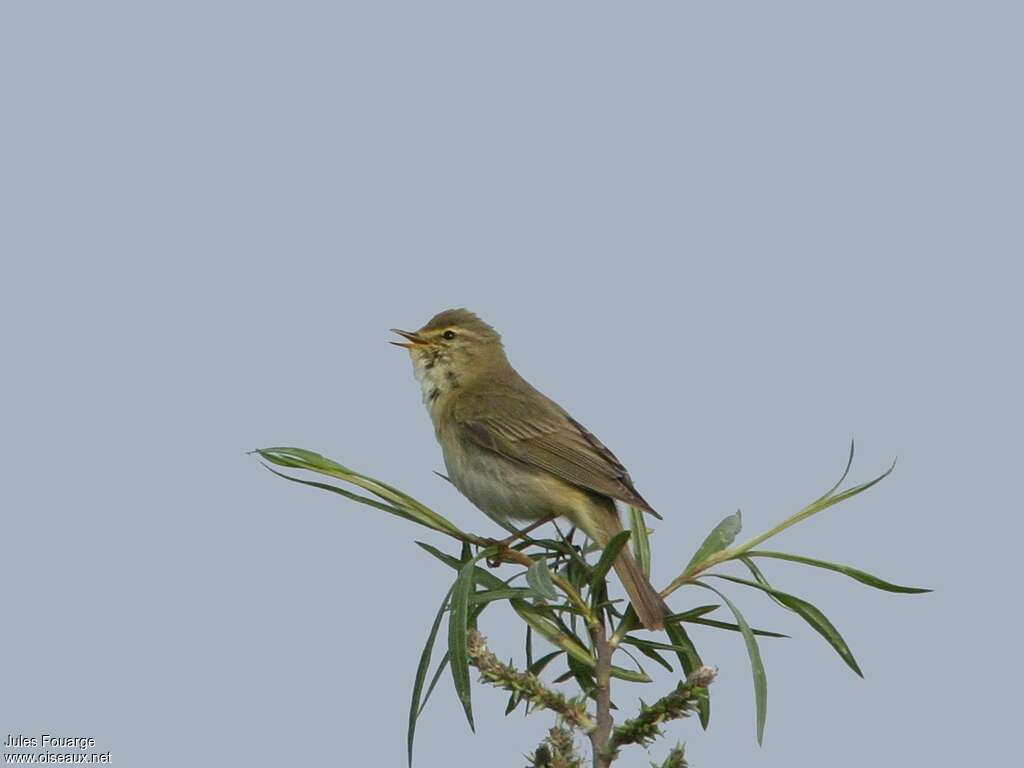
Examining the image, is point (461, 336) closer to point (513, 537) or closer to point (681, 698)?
point (513, 537)

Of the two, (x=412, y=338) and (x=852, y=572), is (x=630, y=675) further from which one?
(x=412, y=338)

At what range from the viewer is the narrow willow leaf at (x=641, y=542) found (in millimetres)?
4365

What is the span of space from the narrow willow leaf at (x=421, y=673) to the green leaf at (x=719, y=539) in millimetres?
849

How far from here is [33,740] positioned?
350 cm

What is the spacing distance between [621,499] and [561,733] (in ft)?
6.28

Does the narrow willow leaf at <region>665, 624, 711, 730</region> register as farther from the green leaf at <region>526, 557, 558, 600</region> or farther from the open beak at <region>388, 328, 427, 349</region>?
the open beak at <region>388, 328, 427, 349</region>

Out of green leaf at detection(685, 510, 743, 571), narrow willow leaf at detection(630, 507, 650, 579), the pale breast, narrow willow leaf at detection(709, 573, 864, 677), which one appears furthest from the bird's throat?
narrow willow leaf at detection(709, 573, 864, 677)

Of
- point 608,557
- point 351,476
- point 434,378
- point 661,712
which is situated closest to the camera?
point 661,712

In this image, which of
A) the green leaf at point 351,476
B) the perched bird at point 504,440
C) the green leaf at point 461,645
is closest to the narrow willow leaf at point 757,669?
the green leaf at point 461,645

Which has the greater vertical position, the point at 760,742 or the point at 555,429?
the point at 555,429

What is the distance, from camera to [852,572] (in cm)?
388

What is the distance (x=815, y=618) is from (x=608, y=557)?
71 centimetres

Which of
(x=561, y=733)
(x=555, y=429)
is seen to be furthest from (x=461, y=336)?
(x=561, y=733)

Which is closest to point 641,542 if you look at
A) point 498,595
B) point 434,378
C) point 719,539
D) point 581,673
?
point 719,539
